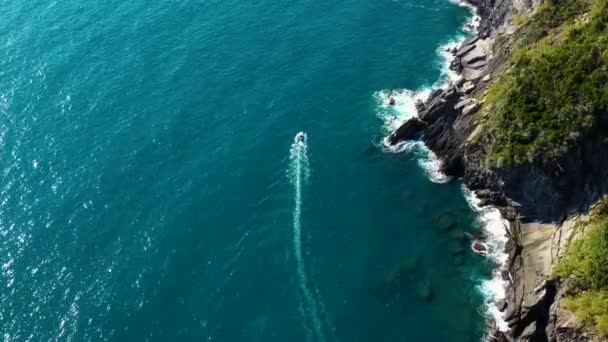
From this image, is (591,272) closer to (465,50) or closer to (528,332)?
(528,332)

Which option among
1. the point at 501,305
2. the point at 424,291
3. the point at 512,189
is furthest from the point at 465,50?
the point at 501,305

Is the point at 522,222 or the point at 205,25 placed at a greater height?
Result: the point at 205,25

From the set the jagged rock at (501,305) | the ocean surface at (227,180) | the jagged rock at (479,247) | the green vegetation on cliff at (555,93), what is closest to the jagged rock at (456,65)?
the ocean surface at (227,180)

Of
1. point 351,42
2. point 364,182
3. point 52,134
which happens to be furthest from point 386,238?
point 52,134

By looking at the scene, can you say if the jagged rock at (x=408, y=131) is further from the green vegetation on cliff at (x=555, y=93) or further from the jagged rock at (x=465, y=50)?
the jagged rock at (x=465, y=50)

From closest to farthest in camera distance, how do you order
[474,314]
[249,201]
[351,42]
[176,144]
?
[474,314]
[249,201]
[176,144]
[351,42]

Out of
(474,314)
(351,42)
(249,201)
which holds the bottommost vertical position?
(474,314)

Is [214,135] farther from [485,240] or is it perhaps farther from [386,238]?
[485,240]
